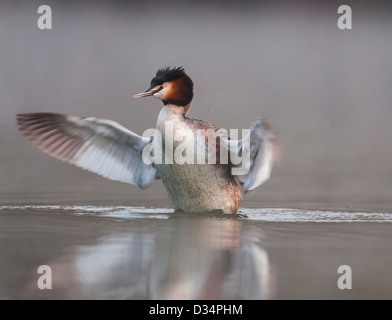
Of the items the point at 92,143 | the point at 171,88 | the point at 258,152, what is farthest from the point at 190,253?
the point at 92,143

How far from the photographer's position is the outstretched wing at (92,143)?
24.6 feet

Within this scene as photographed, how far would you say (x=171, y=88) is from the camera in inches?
292

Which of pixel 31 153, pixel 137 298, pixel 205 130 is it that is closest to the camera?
pixel 137 298

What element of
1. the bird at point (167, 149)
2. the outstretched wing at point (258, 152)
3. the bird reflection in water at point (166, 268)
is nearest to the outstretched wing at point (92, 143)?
the bird at point (167, 149)

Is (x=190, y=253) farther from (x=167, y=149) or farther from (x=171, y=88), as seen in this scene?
(x=171, y=88)

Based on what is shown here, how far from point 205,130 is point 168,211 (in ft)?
2.65

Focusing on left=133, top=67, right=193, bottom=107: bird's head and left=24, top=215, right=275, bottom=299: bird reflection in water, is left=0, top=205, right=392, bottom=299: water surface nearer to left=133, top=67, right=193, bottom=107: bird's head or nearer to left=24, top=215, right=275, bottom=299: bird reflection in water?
left=24, top=215, right=275, bottom=299: bird reflection in water

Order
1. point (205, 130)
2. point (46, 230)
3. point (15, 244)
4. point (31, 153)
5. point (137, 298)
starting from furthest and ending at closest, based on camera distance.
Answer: point (31, 153)
point (205, 130)
point (46, 230)
point (15, 244)
point (137, 298)

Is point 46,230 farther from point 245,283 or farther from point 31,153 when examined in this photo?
point 31,153

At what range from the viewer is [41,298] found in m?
4.14

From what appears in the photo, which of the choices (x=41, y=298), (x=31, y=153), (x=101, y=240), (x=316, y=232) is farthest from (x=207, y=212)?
(x=31, y=153)

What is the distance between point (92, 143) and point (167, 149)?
0.82 meters

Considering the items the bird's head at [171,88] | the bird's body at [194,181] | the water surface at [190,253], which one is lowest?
the water surface at [190,253]

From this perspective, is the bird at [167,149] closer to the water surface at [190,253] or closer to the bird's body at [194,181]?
the bird's body at [194,181]
